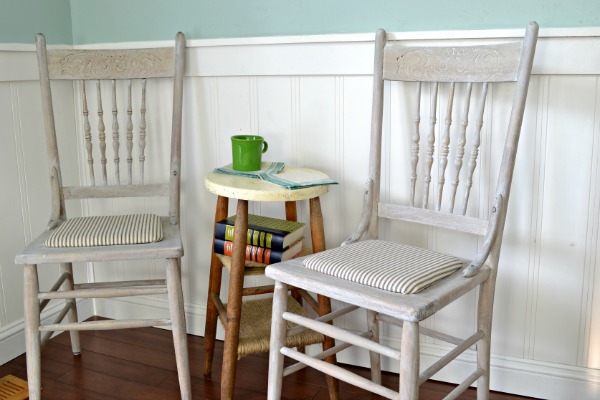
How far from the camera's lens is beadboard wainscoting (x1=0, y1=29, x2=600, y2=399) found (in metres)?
1.59

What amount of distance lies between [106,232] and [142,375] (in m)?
0.49

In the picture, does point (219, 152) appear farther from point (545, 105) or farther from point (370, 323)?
point (545, 105)

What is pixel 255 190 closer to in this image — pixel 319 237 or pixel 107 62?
pixel 319 237

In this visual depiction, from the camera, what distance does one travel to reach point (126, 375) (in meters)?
1.88

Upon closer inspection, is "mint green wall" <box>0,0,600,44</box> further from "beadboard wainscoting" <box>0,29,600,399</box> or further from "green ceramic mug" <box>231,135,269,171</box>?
"green ceramic mug" <box>231,135,269,171</box>

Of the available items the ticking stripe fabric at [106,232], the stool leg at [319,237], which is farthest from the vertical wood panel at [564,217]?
the ticking stripe fabric at [106,232]

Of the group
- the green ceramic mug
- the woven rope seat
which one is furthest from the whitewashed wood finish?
the woven rope seat

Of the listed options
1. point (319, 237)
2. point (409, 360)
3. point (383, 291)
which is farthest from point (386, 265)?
point (319, 237)

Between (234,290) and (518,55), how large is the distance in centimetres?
85

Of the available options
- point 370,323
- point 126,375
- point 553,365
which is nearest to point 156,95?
point 126,375

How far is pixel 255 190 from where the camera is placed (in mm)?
1501

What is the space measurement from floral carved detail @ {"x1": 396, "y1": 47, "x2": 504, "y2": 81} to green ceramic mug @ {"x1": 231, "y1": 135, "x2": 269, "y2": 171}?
1.35 feet

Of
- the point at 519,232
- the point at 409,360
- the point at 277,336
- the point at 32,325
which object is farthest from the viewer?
the point at 519,232

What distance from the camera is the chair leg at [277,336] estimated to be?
1436 millimetres
